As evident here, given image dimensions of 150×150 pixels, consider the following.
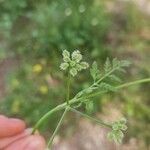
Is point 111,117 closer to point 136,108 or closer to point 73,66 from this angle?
point 136,108

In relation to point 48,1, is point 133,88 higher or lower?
lower

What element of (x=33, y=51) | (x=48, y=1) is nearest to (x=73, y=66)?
(x=48, y=1)

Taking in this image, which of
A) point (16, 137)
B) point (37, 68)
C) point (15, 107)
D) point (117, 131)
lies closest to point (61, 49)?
point (37, 68)

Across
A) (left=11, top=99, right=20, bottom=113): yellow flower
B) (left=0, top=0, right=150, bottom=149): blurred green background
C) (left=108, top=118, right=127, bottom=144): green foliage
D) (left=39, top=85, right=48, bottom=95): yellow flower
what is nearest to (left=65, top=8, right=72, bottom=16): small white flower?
(left=0, top=0, right=150, bottom=149): blurred green background

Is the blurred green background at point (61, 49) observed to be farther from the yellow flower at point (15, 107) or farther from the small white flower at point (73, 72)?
the small white flower at point (73, 72)

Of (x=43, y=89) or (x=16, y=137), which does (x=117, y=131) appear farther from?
(x=43, y=89)

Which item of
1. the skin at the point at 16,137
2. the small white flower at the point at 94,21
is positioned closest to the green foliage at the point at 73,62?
the skin at the point at 16,137
